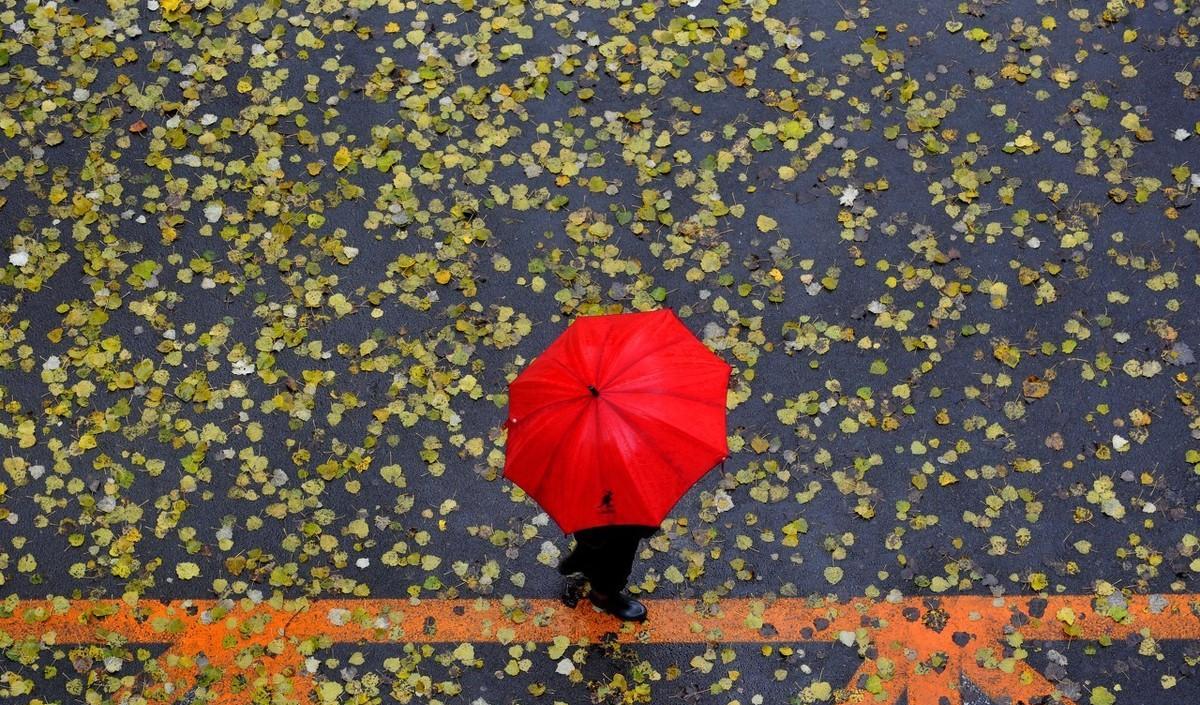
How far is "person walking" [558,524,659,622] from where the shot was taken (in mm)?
4562

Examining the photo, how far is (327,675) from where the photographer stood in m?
5.22

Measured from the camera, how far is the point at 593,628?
5328 mm

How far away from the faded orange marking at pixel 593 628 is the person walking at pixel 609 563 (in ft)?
0.41

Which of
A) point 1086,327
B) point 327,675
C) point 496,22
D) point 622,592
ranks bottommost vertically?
point 327,675

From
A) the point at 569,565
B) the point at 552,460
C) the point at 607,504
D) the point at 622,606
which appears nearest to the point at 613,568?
the point at 569,565

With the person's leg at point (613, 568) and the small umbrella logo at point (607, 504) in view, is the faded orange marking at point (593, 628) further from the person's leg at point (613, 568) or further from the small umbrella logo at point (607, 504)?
the small umbrella logo at point (607, 504)

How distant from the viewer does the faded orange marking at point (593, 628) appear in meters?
5.17

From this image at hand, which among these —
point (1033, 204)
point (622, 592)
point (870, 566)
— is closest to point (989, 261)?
point (1033, 204)

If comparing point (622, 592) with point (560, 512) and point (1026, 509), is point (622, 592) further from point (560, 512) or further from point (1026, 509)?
point (1026, 509)

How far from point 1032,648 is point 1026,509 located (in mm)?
681

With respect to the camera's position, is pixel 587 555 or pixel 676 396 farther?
pixel 587 555

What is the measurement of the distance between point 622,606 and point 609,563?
1.58 feet

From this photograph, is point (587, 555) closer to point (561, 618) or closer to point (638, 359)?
point (561, 618)

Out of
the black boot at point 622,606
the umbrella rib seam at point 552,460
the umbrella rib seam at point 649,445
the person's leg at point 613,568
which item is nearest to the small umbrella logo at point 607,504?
the umbrella rib seam at point 649,445
